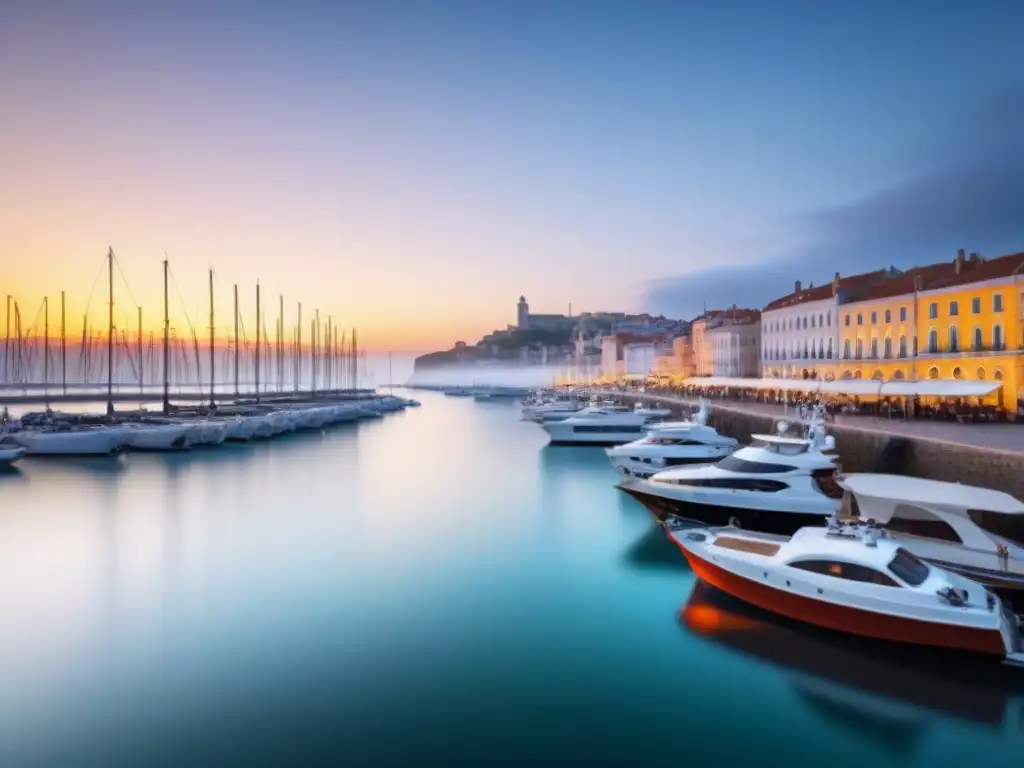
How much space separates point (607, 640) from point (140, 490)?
83.5ft

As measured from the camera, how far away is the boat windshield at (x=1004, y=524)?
55.0 ft

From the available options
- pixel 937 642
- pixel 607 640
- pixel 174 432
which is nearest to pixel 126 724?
pixel 607 640

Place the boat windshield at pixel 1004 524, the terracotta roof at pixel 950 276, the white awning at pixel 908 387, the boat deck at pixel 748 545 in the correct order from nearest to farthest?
the boat deck at pixel 748 545
the boat windshield at pixel 1004 524
the white awning at pixel 908 387
the terracotta roof at pixel 950 276

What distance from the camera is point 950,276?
40.5m

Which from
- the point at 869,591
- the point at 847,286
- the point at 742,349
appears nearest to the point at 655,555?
the point at 869,591

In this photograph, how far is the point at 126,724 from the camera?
10.5 m

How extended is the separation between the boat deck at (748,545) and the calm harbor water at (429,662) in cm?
120

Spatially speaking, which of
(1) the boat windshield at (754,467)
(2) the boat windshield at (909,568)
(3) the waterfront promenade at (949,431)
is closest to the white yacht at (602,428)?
(3) the waterfront promenade at (949,431)

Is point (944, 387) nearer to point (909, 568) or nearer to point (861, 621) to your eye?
point (909, 568)

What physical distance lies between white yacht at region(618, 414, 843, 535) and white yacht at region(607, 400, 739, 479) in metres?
9.55

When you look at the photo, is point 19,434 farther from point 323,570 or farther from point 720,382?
point 720,382

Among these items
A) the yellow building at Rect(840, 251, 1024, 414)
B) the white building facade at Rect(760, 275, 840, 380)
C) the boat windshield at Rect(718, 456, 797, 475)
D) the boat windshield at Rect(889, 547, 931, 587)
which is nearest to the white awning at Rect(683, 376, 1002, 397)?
the yellow building at Rect(840, 251, 1024, 414)

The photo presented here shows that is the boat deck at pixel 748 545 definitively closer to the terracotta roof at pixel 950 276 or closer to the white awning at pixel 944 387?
the white awning at pixel 944 387

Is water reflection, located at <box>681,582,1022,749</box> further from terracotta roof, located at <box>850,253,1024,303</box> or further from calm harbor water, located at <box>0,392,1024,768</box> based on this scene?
terracotta roof, located at <box>850,253,1024,303</box>
